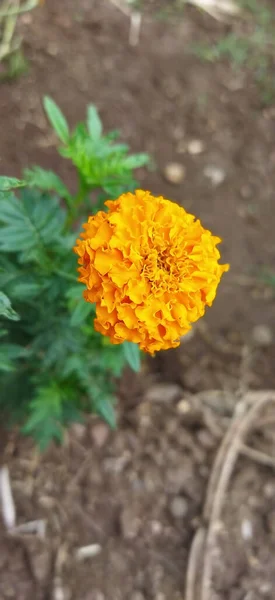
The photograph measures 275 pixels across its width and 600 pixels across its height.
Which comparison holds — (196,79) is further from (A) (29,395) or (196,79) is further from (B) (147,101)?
(A) (29,395)

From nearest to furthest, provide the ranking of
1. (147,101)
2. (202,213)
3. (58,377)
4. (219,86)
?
(58,377)
(202,213)
(147,101)
(219,86)

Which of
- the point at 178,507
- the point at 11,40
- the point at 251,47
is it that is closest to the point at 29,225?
the point at 178,507

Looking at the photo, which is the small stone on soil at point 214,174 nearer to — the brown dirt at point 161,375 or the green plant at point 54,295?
the brown dirt at point 161,375

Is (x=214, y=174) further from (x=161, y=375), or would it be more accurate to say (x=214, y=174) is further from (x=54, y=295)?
(x=54, y=295)

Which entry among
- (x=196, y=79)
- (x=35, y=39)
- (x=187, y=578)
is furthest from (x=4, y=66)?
(x=187, y=578)

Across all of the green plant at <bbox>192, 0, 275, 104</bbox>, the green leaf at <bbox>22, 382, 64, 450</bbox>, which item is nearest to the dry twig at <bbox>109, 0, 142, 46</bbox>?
the green plant at <bbox>192, 0, 275, 104</bbox>

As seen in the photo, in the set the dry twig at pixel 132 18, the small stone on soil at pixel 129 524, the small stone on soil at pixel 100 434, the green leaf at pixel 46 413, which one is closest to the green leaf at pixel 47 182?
the green leaf at pixel 46 413

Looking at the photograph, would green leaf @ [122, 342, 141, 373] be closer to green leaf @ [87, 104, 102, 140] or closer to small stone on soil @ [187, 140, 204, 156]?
green leaf @ [87, 104, 102, 140]
